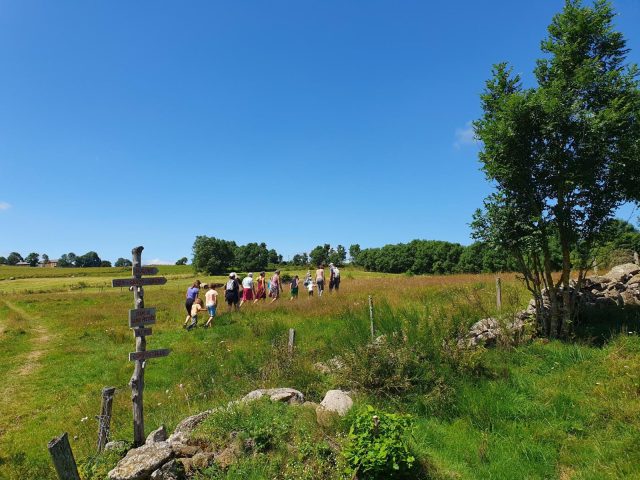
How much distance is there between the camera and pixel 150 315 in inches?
274

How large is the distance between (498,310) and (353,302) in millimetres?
6169

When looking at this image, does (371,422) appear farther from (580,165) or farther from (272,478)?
(580,165)

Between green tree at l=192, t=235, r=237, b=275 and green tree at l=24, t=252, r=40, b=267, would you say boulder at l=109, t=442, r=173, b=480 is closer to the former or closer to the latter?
green tree at l=192, t=235, r=237, b=275

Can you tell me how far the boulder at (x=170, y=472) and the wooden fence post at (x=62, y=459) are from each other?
1.08 meters

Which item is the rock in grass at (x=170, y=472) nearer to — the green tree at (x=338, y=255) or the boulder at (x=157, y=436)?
the boulder at (x=157, y=436)

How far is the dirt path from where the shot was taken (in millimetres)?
12836

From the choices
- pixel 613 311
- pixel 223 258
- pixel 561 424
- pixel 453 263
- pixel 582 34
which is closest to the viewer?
pixel 561 424

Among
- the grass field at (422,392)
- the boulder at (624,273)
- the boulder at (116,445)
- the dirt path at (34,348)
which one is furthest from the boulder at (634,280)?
the dirt path at (34,348)

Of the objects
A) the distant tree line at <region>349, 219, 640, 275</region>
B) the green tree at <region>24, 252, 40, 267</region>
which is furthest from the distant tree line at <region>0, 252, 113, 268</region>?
the distant tree line at <region>349, 219, 640, 275</region>

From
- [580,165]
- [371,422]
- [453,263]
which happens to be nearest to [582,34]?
Result: [580,165]

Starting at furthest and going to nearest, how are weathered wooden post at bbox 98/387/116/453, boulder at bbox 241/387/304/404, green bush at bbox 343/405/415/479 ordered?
boulder at bbox 241/387/304/404, weathered wooden post at bbox 98/387/116/453, green bush at bbox 343/405/415/479

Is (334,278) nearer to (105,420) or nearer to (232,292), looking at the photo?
(232,292)

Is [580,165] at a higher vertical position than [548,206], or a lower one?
higher

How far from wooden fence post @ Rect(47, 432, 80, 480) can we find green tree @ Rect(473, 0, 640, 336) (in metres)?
9.53
